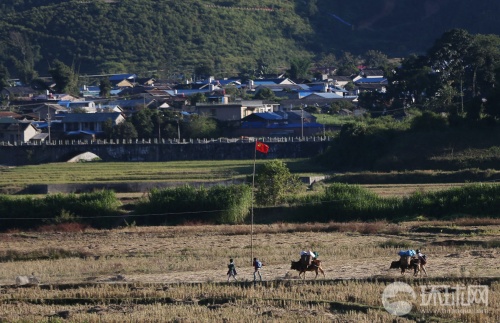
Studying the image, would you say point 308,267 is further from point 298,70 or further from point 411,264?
point 298,70

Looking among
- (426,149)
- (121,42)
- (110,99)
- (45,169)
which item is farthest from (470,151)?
(121,42)

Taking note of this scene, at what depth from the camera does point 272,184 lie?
43906 mm

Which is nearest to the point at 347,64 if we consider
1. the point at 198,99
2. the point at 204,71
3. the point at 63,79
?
the point at 204,71

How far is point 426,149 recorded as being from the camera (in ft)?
193

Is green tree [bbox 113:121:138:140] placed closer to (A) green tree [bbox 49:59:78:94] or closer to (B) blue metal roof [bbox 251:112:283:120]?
(B) blue metal roof [bbox 251:112:283:120]

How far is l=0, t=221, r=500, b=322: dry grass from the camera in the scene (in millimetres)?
21500

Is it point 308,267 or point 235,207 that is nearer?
point 308,267

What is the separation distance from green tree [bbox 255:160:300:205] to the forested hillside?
88.5m

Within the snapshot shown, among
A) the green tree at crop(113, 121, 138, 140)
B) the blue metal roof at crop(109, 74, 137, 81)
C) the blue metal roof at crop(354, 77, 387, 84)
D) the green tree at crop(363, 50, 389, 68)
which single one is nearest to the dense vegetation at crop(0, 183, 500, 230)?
the green tree at crop(113, 121, 138, 140)

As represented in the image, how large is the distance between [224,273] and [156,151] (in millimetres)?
47553

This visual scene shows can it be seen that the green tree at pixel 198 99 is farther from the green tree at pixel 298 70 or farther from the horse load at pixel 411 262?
the horse load at pixel 411 262

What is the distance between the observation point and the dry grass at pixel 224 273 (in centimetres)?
2150

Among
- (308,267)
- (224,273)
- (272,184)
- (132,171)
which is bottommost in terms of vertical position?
(224,273)

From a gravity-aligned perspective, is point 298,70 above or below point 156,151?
above
